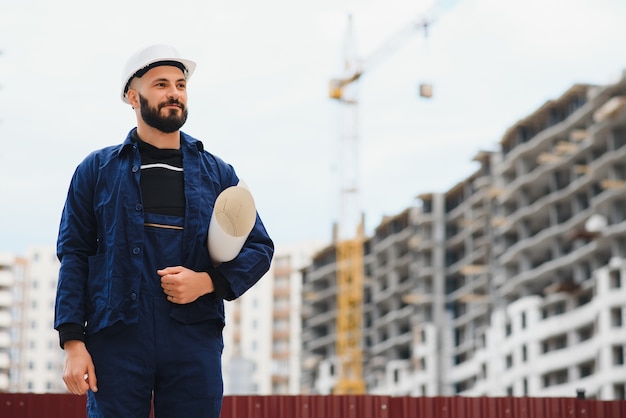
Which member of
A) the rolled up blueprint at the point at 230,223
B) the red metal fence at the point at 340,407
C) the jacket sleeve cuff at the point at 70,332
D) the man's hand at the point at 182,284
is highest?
the rolled up blueprint at the point at 230,223

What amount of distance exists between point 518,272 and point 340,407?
102m

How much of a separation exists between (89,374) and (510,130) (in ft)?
350

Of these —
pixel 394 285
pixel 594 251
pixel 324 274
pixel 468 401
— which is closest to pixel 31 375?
pixel 324 274

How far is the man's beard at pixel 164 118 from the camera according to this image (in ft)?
18.6

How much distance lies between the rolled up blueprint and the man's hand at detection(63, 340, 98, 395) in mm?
735

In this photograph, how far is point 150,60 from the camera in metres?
5.68

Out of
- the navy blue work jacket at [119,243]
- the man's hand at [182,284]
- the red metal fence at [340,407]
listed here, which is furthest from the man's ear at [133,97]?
the red metal fence at [340,407]

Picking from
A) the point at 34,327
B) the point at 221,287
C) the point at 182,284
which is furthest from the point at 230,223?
the point at 34,327

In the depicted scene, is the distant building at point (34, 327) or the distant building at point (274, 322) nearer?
the distant building at point (274, 322)

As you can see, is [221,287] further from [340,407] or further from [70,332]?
[340,407]

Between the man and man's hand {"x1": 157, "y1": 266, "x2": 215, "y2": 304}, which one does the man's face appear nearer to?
the man

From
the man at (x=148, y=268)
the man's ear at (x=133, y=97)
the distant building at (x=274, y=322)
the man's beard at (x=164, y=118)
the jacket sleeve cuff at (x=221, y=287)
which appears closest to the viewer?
the man at (x=148, y=268)

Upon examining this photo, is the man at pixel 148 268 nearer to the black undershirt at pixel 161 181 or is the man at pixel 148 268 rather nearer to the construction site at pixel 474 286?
the black undershirt at pixel 161 181

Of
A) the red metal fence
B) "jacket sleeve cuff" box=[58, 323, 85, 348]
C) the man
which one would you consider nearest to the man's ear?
the man
